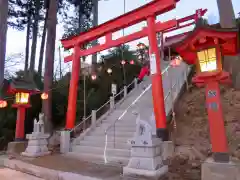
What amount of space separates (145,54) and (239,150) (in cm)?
1406

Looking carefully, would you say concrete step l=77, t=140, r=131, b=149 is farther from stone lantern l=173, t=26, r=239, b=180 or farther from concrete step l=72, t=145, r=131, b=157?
stone lantern l=173, t=26, r=239, b=180

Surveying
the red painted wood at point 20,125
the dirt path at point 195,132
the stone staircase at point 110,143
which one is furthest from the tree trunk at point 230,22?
the red painted wood at point 20,125

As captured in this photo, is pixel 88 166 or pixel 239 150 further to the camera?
pixel 88 166

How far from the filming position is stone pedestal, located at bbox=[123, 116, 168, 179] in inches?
194

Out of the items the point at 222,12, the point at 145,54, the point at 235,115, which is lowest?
the point at 235,115

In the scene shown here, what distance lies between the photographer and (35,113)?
1354cm

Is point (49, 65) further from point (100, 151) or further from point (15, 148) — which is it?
point (100, 151)

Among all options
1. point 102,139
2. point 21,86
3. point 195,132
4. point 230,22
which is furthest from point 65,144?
point 230,22

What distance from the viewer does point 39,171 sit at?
6258 mm

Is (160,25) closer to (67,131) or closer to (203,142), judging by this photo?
(203,142)

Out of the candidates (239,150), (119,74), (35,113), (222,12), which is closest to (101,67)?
(119,74)

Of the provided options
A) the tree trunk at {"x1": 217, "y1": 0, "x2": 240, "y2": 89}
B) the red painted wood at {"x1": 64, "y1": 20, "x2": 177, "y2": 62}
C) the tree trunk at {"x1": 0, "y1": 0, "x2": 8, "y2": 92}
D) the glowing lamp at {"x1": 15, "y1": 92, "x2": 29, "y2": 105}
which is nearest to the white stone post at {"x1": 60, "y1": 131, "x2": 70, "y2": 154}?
the glowing lamp at {"x1": 15, "y1": 92, "x2": 29, "y2": 105}

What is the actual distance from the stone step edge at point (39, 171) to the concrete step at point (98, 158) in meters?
1.66

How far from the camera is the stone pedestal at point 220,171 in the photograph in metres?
4.00
